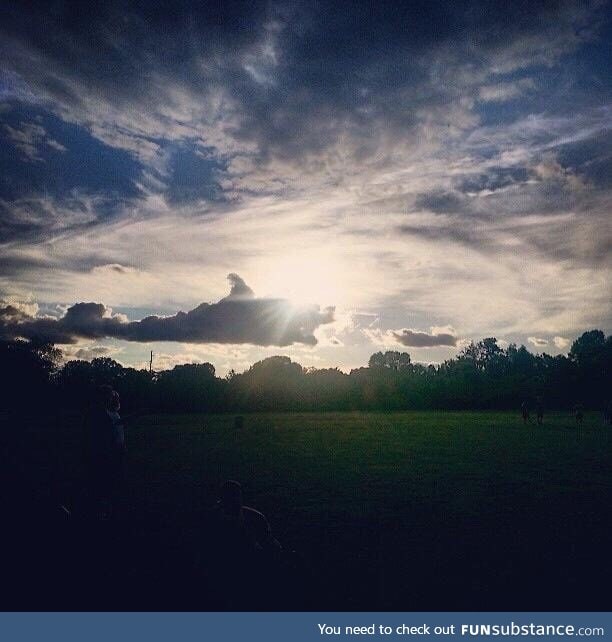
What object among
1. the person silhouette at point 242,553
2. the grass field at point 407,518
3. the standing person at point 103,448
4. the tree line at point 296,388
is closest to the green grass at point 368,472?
the grass field at point 407,518

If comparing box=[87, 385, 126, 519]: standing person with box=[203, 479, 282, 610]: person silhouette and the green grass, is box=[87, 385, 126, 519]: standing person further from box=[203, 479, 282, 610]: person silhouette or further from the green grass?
box=[203, 479, 282, 610]: person silhouette

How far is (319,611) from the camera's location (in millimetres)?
5809

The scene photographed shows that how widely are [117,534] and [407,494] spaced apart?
21.2ft

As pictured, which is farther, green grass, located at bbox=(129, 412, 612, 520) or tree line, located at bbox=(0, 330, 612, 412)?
tree line, located at bbox=(0, 330, 612, 412)

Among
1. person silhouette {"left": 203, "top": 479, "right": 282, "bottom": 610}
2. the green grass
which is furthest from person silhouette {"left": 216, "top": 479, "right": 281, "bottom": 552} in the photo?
the green grass

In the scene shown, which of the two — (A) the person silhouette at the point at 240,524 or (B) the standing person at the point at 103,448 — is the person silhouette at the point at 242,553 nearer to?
(A) the person silhouette at the point at 240,524

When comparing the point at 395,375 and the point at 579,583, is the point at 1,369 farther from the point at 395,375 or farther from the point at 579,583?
the point at 579,583

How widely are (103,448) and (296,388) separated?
78.7 meters

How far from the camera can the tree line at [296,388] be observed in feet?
238

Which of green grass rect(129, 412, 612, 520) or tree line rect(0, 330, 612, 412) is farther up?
tree line rect(0, 330, 612, 412)

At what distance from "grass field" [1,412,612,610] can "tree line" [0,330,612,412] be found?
5244 cm

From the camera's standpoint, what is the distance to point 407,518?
9758 millimetres

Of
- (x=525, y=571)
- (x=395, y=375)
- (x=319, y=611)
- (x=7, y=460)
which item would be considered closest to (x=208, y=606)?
(x=319, y=611)

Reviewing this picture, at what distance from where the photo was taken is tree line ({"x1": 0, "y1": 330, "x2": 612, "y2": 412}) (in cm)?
7262
